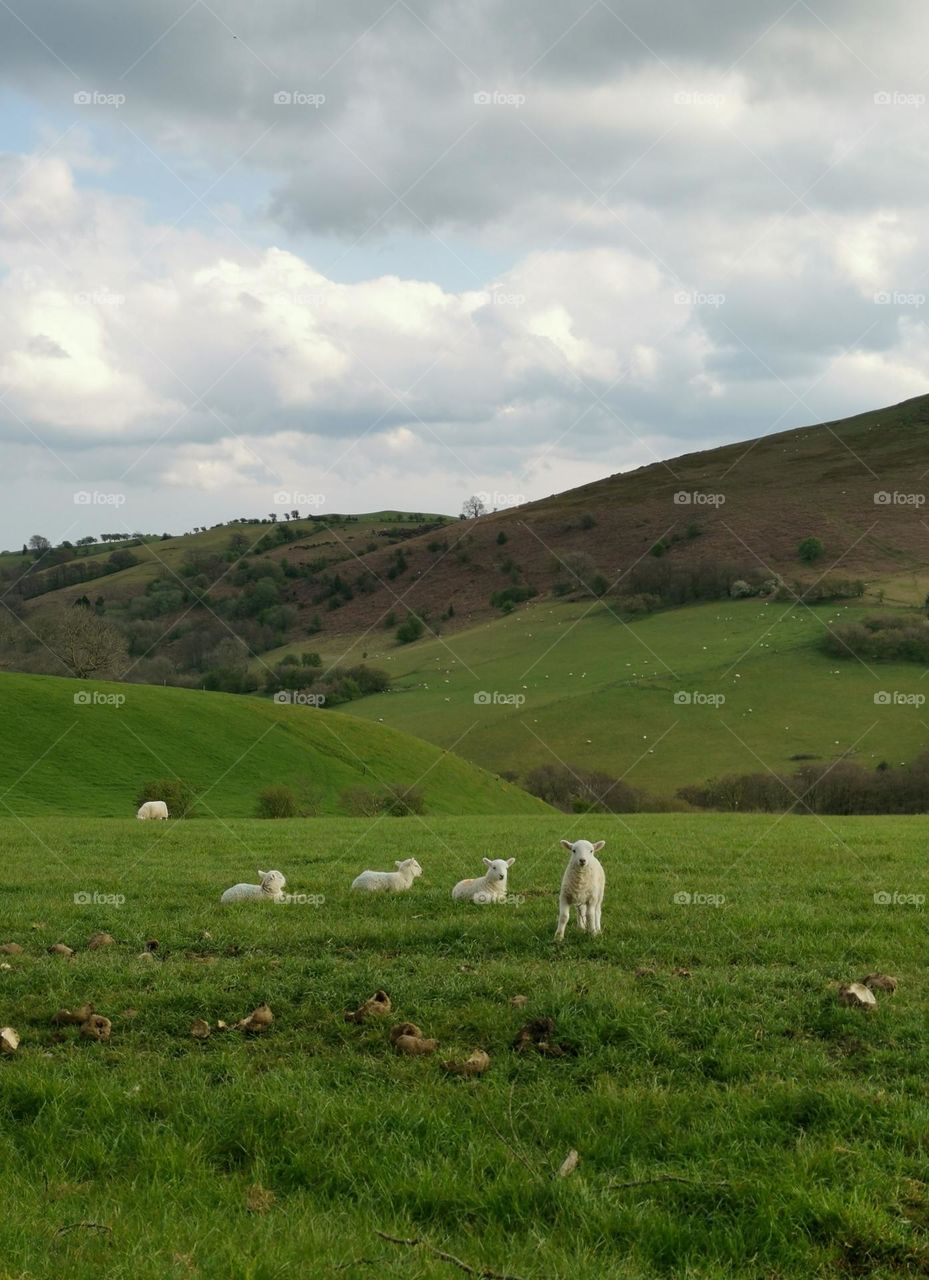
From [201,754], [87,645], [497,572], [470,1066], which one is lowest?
[201,754]

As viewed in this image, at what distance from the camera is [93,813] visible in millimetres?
55781

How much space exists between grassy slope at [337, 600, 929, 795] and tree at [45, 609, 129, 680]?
24756mm

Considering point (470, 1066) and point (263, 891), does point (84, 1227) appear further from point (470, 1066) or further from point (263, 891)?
point (263, 891)

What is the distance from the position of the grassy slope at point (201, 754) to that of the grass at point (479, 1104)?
49.8 metres

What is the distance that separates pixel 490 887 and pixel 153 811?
3782 centimetres

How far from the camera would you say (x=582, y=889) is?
11711 millimetres

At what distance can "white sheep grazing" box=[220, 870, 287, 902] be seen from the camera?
50.3ft

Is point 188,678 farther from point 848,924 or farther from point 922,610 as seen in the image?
point 848,924

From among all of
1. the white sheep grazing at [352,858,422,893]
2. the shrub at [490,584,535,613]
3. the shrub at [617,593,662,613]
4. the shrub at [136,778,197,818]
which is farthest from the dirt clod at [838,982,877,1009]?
the shrub at [490,584,535,613]

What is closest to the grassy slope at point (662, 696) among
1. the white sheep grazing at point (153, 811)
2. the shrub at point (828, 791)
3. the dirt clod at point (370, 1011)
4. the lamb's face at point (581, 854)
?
the shrub at point (828, 791)

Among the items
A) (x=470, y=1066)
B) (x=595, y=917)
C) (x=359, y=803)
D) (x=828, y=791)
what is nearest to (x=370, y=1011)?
(x=470, y=1066)

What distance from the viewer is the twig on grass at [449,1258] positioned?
557 centimetres

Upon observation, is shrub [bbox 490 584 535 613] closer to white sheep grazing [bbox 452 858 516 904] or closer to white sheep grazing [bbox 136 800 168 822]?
white sheep grazing [bbox 136 800 168 822]

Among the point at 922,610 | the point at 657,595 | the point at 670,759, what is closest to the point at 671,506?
the point at 657,595
